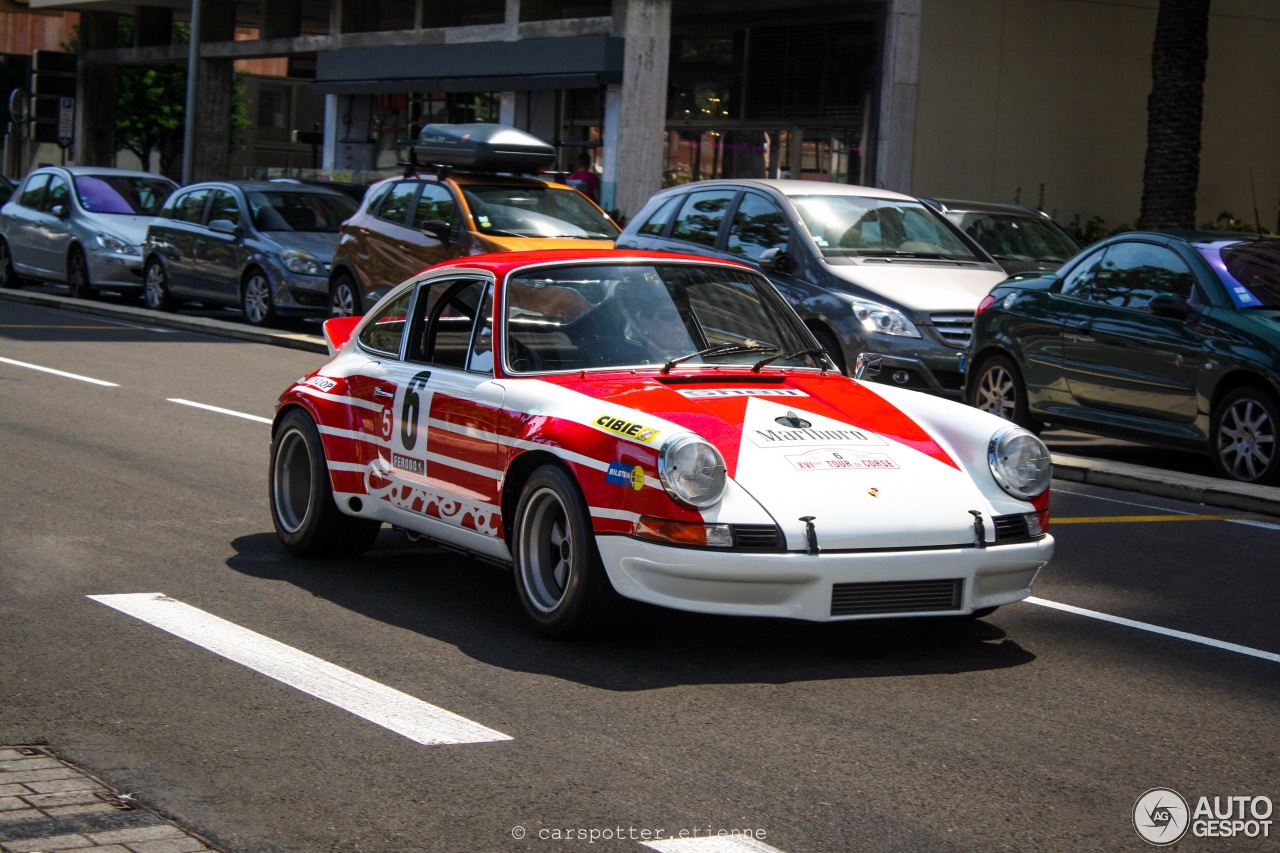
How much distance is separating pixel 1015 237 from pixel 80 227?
13.3m

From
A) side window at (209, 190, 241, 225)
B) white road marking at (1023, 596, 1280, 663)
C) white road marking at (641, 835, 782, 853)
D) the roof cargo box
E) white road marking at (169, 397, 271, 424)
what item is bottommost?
white road marking at (641, 835, 782, 853)

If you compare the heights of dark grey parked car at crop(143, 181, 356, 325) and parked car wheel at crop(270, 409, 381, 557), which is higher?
dark grey parked car at crop(143, 181, 356, 325)

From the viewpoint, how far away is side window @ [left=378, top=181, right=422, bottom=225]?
17.8 m

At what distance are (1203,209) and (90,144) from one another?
95.5ft

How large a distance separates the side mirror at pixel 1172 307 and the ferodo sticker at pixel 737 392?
17.0 feet

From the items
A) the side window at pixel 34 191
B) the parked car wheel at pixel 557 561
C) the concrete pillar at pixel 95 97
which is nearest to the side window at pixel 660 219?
the parked car wheel at pixel 557 561

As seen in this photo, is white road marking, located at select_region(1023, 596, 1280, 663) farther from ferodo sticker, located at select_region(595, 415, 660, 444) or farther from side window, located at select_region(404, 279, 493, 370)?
side window, located at select_region(404, 279, 493, 370)

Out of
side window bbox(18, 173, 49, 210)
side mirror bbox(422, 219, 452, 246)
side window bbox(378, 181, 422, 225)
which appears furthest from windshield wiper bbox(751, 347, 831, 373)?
side window bbox(18, 173, 49, 210)

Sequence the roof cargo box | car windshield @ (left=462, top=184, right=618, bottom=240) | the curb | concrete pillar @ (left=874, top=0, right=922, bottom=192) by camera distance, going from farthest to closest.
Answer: concrete pillar @ (left=874, top=0, right=922, bottom=192) → the roof cargo box → car windshield @ (left=462, top=184, right=618, bottom=240) → the curb

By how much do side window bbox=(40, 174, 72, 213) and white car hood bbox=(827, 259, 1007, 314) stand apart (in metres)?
14.5

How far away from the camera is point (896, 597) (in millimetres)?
6078

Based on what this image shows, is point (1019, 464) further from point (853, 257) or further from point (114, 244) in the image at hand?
point (114, 244)

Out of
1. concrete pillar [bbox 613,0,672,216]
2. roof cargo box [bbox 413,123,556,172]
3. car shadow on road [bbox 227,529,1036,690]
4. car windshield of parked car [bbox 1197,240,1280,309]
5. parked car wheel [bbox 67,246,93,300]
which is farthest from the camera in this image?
concrete pillar [bbox 613,0,672,216]

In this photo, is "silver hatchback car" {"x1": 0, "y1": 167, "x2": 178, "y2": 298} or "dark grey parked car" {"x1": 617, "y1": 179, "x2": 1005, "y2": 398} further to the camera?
"silver hatchback car" {"x1": 0, "y1": 167, "x2": 178, "y2": 298}
